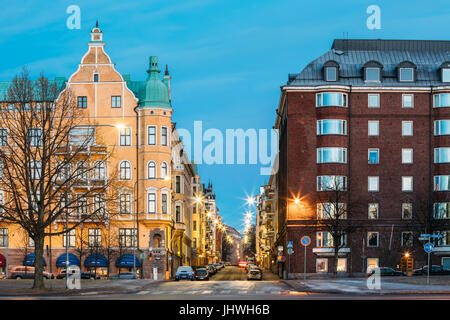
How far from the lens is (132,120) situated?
251 feet

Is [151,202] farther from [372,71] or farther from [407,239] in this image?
[372,71]

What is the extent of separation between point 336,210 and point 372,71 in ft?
56.6

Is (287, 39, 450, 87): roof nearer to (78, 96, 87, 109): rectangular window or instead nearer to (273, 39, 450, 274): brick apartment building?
(273, 39, 450, 274): brick apartment building

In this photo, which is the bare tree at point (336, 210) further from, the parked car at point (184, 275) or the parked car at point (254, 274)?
the parked car at point (184, 275)

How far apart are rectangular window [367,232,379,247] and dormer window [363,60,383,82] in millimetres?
17514

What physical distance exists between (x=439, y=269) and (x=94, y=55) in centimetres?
4507

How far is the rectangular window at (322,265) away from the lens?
7369cm

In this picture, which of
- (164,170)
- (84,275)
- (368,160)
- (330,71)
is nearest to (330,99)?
(330,71)

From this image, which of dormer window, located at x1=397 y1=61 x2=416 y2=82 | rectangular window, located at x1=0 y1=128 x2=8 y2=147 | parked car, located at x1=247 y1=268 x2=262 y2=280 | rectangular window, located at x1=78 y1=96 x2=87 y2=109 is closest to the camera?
rectangular window, located at x1=0 y1=128 x2=8 y2=147

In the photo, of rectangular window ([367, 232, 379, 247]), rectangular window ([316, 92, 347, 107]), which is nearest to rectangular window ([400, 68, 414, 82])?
rectangular window ([316, 92, 347, 107])

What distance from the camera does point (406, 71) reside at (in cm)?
7712

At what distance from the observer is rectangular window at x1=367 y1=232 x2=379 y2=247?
245 feet
